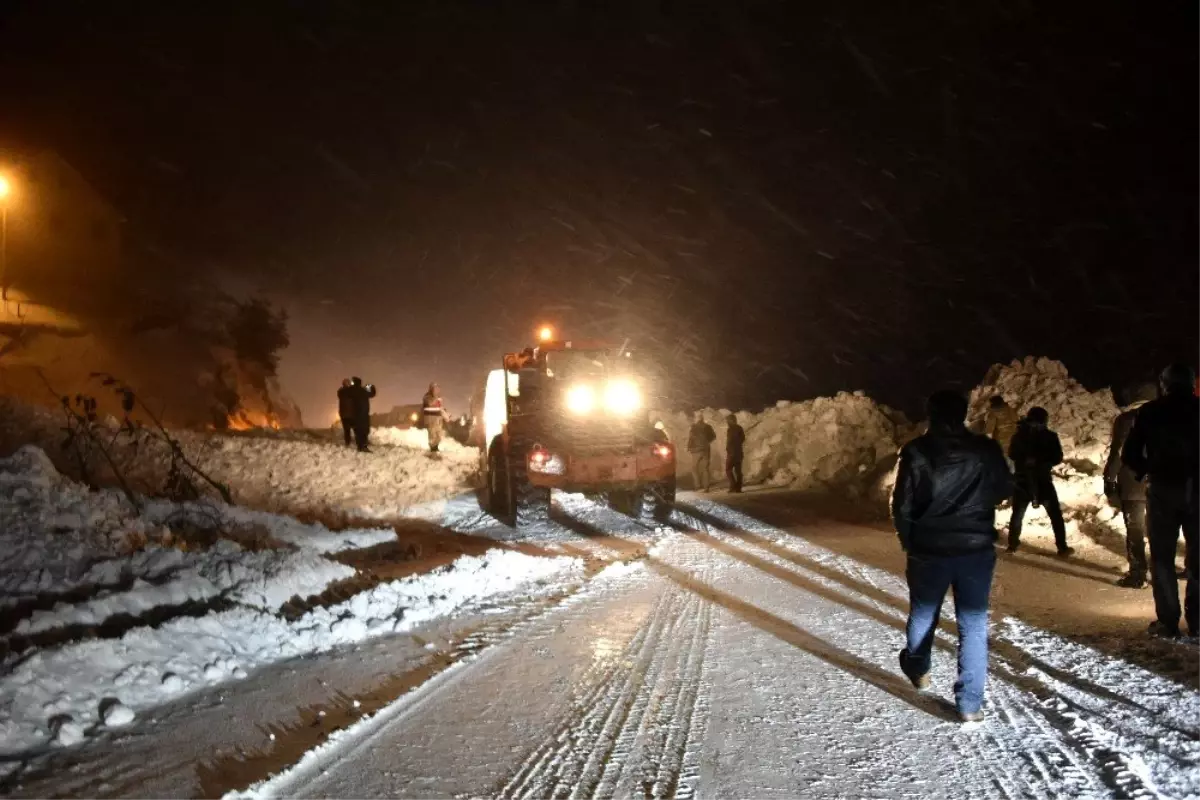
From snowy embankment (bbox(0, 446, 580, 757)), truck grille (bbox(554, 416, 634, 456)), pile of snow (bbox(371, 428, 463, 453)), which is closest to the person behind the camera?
snowy embankment (bbox(0, 446, 580, 757))

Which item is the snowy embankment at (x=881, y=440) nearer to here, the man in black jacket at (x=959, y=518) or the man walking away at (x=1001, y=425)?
the man walking away at (x=1001, y=425)

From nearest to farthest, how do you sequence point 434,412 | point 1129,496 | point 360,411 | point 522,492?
point 1129,496 < point 522,492 < point 360,411 < point 434,412

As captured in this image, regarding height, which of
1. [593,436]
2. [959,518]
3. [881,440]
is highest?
[593,436]

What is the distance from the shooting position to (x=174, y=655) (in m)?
5.42

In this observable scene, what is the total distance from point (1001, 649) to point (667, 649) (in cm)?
237

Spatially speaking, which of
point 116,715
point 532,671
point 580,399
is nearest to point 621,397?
point 580,399

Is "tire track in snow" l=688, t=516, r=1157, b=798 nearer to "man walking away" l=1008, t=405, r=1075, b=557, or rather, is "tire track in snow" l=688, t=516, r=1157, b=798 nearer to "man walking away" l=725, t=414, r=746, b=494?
"man walking away" l=1008, t=405, r=1075, b=557

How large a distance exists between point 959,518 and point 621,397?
941 cm

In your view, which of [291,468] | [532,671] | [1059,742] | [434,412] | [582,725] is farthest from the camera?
[434,412]

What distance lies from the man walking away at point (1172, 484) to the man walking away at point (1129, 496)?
1249mm

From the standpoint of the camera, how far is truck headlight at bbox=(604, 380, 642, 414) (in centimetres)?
1367

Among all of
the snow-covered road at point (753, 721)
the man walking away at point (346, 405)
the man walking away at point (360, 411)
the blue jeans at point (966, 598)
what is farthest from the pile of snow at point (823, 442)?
the blue jeans at point (966, 598)

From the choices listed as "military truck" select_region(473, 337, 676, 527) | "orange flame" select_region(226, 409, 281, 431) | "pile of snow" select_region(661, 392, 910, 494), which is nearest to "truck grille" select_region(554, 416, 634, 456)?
"military truck" select_region(473, 337, 676, 527)

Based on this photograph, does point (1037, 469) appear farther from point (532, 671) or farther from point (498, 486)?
point (498, 486)
